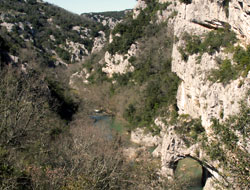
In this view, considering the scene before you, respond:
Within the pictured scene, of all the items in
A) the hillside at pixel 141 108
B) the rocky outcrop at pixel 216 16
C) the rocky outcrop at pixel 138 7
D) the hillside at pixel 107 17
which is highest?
the hillside at pixel 107 17

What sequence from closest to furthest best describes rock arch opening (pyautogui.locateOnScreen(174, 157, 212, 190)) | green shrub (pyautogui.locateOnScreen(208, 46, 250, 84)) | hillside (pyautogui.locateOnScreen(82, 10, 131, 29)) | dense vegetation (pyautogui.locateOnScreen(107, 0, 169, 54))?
green shrub (pyautogui.locateOnScreen(208, 46, 250, 84)) → rock arch opening (pyautogui.locateOnScreen(174, 157, 212, 190)) → dense vegetation (pyautogui.locateOnScreen(107, 0, 169, 54)) → hillside (pyautogui.locateOnScreen(82, 10, 131, 29))

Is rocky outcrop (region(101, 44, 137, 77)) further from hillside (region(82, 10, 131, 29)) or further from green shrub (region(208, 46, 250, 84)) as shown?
hillside (region(82, 10, 131, 29))

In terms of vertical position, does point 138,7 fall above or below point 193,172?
above

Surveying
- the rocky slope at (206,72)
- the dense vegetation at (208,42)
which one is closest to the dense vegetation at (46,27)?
the dense vegetation at (208,42)

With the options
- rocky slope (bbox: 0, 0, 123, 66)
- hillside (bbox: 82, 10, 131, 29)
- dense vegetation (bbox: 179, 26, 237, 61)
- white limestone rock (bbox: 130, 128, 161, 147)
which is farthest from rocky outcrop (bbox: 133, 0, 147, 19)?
hillside (bbox: 82, 10, 131, 29)

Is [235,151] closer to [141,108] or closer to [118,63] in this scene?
[141,108]

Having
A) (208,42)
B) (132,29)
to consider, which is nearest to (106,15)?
(132,29)

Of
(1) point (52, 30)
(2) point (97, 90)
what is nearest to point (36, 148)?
(2) point (97, 90)

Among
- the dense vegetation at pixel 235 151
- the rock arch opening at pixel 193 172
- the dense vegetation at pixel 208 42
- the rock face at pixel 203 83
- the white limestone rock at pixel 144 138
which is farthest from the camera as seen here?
the white limestone rock at pixel 144 138

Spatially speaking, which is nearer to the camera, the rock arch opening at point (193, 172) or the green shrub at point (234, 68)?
the green shrub at point (234, 68)

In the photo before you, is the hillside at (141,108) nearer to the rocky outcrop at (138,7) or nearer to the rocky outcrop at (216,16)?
the rocky outcrop at (216,16)

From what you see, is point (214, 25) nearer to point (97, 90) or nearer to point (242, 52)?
point (242, 52)

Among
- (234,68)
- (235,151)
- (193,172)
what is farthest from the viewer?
(193,172)

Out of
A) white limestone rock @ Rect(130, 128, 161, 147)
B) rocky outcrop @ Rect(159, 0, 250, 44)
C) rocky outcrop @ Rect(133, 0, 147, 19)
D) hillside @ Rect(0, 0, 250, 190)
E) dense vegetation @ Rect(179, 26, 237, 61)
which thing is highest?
rocky outcrop @ Rect(133, 0, 147, 19)
